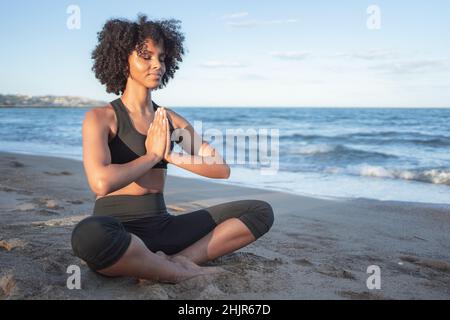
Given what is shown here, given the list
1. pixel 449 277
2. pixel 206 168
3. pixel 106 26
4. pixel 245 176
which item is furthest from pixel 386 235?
pixel 245 176

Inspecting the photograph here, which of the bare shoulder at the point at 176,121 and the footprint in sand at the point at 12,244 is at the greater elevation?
the bare shoulder at the point at 176,121

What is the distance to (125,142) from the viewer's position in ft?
9.11

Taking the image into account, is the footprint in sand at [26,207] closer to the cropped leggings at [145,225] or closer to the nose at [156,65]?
the cropped leggings at [145,225]

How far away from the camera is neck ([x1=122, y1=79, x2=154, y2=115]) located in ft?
→ 9.78

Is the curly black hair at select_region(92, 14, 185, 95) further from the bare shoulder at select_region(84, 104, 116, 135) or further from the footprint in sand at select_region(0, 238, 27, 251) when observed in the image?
the footprint in sand at select_region(0, 238, 27, 251)

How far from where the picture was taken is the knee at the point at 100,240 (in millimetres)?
2381

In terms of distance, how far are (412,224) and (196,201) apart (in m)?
2.73

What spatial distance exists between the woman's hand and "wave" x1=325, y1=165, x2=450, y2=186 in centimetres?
732

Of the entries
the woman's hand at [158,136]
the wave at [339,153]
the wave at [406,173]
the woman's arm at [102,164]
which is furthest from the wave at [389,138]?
the woman's arm at [102,164]

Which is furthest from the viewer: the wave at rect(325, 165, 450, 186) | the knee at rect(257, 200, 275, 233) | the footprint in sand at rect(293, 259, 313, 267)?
the wave at rect(325, 165, 450, 186)

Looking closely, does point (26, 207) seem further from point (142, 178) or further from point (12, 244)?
point (142, 178)

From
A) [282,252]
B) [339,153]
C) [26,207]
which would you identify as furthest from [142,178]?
[339,153]

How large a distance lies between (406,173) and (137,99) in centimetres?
797

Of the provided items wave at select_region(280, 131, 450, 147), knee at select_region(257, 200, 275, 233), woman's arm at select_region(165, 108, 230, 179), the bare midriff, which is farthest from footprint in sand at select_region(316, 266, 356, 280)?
wave at select_region(280, 131, 450, 147)
